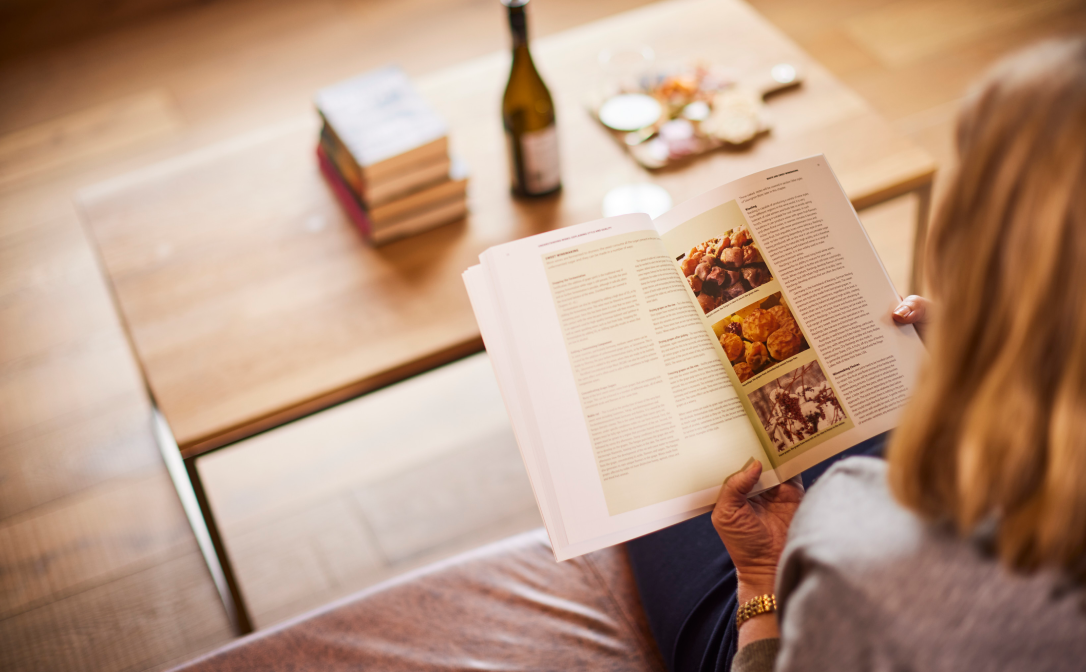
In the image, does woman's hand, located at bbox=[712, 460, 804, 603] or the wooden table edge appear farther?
the wooden table edge

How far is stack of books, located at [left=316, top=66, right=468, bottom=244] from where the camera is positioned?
1.14 metres

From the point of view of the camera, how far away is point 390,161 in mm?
1134

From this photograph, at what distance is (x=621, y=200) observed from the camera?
1209 millimetres

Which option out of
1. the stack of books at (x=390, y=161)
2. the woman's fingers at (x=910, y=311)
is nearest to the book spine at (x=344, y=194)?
the stack of books at (x=390, y=161)

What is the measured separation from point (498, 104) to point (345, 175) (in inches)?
12.6

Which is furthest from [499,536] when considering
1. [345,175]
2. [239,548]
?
[345,175]

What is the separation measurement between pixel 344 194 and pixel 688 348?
0.67 metres

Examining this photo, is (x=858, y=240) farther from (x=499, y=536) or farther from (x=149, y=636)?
(x=149, y=636)

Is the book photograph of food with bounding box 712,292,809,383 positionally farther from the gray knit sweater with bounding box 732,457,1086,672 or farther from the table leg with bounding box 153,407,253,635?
the table leg with bounding box 153,407,253,635

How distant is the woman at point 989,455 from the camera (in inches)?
16.4

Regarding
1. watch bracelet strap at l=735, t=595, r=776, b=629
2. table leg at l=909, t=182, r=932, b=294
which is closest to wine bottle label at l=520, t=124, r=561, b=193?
table leg at l=909, t=182, r=932, b=294

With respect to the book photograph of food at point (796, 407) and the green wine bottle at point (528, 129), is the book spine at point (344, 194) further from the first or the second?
the book photograph of food at point (796, 407)

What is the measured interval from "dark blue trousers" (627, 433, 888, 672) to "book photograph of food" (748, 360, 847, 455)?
0.20ft

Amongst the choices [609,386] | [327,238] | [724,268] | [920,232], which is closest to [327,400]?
[327,238]
